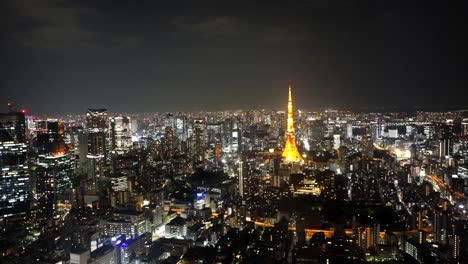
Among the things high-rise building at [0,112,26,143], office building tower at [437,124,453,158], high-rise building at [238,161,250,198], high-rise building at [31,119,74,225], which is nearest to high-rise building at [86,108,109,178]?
high-rise building at [31,119,74,225]

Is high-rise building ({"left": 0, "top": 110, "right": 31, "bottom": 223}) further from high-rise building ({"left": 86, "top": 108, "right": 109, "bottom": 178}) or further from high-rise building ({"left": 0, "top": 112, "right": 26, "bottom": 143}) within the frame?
high-rise building ({"left": 86, "top": 108, "right": 109, "bottom": 178})

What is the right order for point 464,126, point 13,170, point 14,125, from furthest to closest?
point 464,126, point 14,125, point 13,170

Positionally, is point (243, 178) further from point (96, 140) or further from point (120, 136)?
point (120, 136)

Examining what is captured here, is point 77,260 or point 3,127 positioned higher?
point 3,127

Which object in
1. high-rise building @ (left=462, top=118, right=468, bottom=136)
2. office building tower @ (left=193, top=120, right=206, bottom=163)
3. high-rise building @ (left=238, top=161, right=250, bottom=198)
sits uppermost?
high-rise building @ (left=462, top=118, right=468, bottom=136)

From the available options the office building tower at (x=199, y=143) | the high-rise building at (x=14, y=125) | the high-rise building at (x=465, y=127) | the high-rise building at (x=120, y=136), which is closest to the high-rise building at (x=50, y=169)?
the high-rise building at (x=14, y=125)

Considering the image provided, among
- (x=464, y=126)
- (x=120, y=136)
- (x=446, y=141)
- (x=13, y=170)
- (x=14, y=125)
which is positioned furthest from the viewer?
(x=120, y=136)

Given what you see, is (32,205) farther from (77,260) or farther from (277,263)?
(277,263)

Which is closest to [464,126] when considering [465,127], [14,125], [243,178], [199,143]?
[465,127]

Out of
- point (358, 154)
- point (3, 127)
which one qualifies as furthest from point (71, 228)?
point (358, 154)
